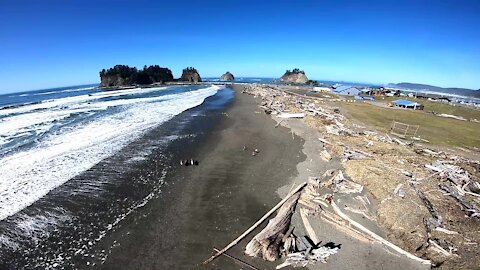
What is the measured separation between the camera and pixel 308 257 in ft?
38.9

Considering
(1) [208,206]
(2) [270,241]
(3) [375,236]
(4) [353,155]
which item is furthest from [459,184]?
(1) [208,206]

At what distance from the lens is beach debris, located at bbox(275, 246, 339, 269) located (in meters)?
11.6

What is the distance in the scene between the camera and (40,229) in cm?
1318

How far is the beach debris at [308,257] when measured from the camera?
11.6 meters

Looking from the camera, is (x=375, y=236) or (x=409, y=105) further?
(x=409, y=105)

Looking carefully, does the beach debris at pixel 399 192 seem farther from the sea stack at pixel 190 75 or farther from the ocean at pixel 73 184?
the sea stack at pixel 190 75

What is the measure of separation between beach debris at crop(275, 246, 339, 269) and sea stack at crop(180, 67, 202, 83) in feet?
611

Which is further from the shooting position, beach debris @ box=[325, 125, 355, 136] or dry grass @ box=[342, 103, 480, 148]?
dry grass @ box=[342, 103, 480, 148]

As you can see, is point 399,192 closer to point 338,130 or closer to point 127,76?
point 338,130

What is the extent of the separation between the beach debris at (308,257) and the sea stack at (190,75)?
18610 centimetres

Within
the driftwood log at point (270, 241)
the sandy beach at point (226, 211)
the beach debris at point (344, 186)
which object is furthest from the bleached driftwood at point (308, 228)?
the beach debris at point (344, 186)

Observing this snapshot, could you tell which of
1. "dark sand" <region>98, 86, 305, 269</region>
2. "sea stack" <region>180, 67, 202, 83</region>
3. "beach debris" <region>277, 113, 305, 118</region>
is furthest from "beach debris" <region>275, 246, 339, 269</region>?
"sea stack" <region>180, 67, 202, 83</region>

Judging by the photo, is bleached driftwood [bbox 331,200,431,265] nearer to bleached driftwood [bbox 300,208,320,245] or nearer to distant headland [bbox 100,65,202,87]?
bleached driftwood [bbox 300,208,320,245]

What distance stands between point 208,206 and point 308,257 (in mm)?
6503
